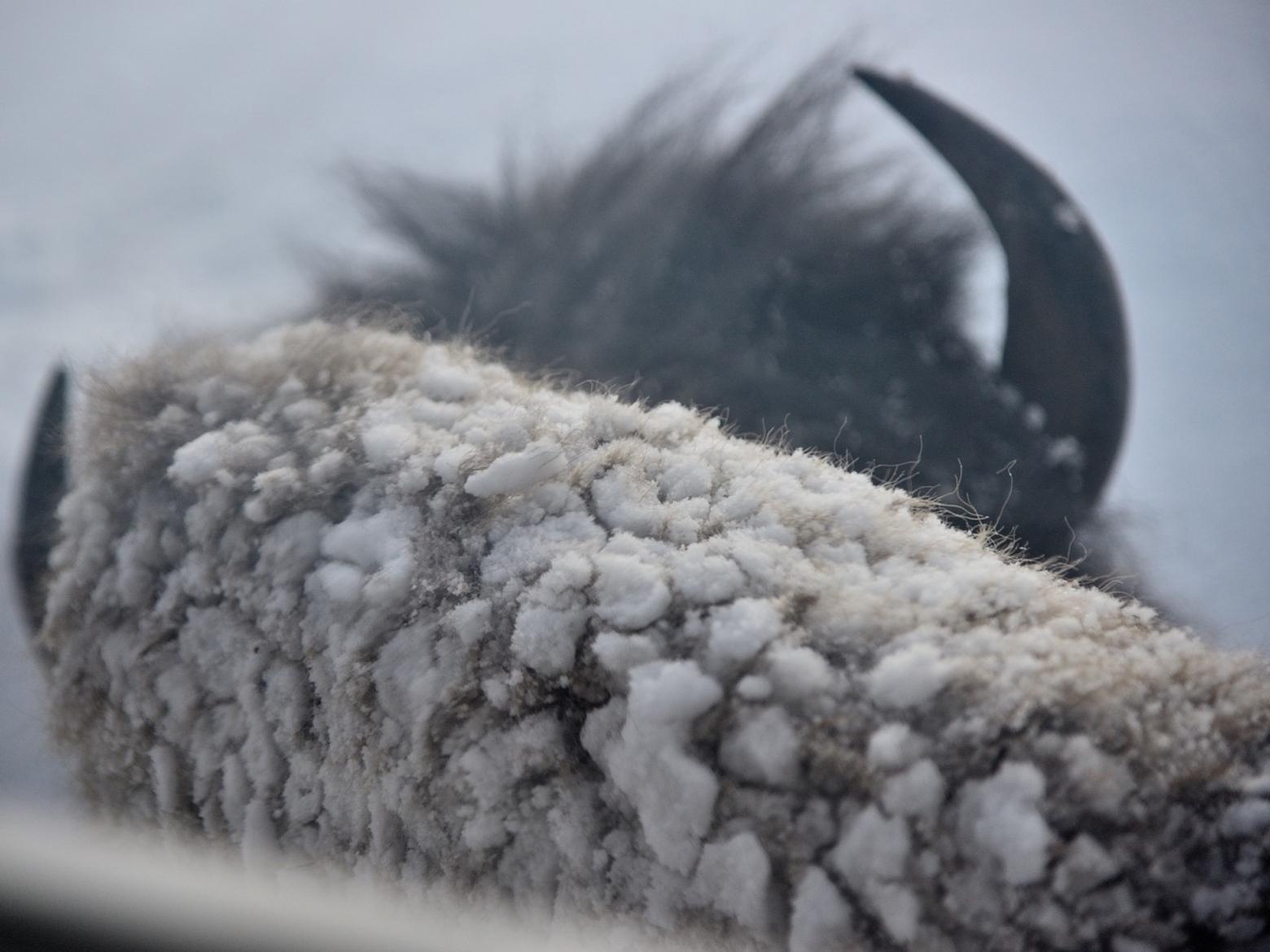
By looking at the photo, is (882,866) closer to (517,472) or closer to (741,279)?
(517,472)

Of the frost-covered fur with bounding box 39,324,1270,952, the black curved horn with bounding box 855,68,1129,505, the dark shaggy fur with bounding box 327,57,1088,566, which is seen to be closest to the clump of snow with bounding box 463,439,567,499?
the frost-covered fur with bounding box 39,324,1270,952

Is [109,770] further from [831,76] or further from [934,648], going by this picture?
[831,76]

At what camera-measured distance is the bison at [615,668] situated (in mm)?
192

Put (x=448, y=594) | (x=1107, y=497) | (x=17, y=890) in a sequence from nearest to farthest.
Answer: (x=17, y=890) < (x=448, y=594) < (x=1107, y=497)

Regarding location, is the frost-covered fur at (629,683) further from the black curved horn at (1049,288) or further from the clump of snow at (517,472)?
the black curved horn at (1049,288)

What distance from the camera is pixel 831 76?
26.7 inches

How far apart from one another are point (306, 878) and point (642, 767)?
127 mm

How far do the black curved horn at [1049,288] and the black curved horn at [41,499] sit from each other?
572mm

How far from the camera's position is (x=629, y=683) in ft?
0.74

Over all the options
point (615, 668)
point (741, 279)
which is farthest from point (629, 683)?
point (741, 279)

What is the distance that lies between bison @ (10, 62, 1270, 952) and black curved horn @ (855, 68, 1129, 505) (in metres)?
0.11

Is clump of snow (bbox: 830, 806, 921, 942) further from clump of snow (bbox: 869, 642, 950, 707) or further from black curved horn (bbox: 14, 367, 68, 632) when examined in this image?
black curved horn (bbox: 14, 367, 68, 632)

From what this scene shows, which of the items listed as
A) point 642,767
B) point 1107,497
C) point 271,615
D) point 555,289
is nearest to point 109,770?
point 271,615

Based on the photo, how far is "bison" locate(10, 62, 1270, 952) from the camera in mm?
192
